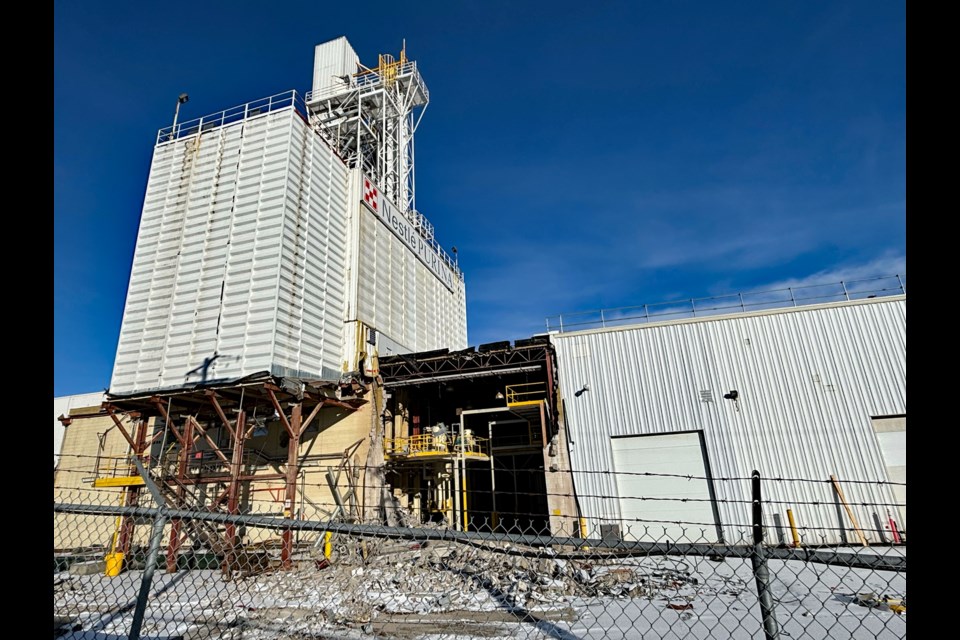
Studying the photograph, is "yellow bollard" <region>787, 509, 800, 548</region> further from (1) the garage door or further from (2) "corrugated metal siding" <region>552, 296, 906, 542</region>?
(1) the garage door

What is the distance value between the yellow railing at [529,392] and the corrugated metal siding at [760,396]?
1.10 metres

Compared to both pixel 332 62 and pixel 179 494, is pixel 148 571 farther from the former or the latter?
pixel 332 62

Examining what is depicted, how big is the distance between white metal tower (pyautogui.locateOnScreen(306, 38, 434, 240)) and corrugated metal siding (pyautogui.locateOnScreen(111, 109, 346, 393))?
1117 centimetres

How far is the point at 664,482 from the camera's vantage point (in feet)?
70.7

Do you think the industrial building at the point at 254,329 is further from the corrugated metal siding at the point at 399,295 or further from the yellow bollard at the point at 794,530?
the yellow bollard at the point at 794,530

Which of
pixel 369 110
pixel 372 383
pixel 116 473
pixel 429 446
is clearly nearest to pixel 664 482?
pixel 429 446

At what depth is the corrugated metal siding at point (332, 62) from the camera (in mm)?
36969

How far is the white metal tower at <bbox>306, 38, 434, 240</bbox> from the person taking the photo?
3572 cm

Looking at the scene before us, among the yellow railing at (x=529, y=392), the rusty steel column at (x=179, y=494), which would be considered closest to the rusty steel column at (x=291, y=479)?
the rusty steel column at (x=179, y=494)

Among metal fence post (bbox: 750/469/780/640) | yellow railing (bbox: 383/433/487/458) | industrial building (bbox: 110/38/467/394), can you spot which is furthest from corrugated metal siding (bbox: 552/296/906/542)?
metal fence post (bbox: 750/469/780/640)
